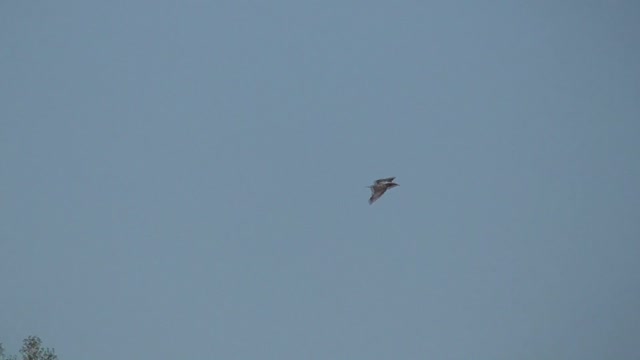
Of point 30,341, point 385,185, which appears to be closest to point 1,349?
point 30,341

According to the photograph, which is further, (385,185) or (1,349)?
(1,349)

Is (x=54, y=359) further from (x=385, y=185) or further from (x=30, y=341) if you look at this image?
(x=385, y=185)

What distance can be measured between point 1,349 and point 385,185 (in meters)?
19.9

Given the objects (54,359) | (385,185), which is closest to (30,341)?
(54,359)

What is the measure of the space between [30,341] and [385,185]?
60.0ft

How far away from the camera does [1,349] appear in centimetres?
6531

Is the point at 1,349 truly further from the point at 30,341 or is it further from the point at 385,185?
the point at 385,185

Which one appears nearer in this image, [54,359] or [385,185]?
[385,185]

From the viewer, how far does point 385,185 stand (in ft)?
193

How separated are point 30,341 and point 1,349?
1.60m

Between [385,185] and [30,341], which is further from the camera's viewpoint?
[30,341]

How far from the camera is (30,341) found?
212 feet
